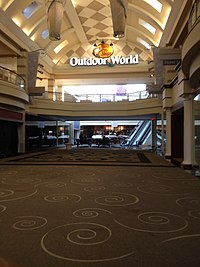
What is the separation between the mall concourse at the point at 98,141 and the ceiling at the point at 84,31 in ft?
0.31

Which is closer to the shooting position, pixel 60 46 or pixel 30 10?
pixel 30 10

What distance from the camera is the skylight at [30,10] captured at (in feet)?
56.7

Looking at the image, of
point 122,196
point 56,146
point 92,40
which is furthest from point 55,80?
point 122,196

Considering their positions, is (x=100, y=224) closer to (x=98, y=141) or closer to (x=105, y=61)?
(x=98, y=141)

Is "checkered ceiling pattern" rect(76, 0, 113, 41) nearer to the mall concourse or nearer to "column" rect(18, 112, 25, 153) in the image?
the mall concourse

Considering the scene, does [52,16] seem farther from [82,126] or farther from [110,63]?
[82,126]

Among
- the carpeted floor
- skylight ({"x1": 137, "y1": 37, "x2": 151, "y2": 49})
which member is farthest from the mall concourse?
skylight ({"x1": 137, "y1": 37, "x2": 151, "y2": 49})

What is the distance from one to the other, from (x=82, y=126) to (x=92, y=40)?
11813 mm

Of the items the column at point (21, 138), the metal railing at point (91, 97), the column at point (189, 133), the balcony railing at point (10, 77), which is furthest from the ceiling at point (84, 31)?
the column at point (189, 133)

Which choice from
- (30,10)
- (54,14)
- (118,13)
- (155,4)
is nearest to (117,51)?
(155,4)

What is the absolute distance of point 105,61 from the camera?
2525cm

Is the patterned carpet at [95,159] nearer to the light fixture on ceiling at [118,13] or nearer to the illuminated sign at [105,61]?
the light fixture on ceiling at [118,13]

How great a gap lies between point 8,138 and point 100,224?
12.5 m

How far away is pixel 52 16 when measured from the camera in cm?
1027
